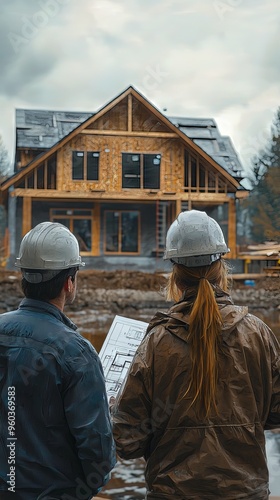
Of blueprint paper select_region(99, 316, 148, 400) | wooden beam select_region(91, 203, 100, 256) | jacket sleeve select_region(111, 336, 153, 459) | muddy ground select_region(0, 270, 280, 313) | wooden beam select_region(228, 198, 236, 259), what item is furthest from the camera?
wooden beam select_region(91, 203, 100, 256)

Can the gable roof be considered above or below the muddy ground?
above

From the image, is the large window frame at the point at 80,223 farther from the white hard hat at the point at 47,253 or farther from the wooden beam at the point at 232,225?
the white hard hat at the point at 47,253

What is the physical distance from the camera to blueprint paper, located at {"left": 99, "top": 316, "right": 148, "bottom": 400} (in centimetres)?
154

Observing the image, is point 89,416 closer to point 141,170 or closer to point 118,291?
point 141,170

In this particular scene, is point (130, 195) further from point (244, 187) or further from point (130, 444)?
point (130, 444)

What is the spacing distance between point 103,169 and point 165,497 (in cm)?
273

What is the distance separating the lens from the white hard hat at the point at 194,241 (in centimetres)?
128

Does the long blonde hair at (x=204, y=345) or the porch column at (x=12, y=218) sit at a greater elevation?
the porch column at (x=12, y=218)

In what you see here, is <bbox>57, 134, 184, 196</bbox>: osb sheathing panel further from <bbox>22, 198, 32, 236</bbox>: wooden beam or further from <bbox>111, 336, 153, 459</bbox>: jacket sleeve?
<bbox>111, 336, 153, 459</bbox>: jacket sleeve

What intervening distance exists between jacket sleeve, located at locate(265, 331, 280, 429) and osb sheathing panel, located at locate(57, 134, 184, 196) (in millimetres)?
2522

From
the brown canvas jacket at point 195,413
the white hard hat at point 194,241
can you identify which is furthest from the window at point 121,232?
the brown canvas jacket at point 195,413

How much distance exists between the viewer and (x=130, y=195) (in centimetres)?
387

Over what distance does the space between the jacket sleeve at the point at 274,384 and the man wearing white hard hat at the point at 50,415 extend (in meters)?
0.32

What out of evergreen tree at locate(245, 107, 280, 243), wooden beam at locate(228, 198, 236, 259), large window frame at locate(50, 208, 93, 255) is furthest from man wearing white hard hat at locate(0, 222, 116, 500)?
large window frame at locate(50, 208, 93, 255)
